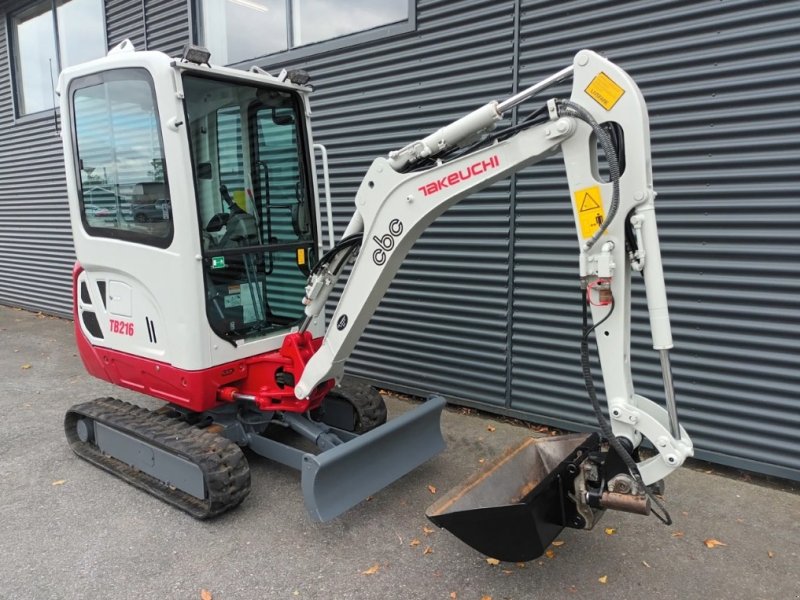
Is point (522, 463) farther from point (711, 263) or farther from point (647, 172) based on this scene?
point (711, 263)

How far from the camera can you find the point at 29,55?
959cm

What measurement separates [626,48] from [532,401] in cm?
284

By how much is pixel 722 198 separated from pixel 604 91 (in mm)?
1958

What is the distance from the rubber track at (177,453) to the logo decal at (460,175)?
6.41ft

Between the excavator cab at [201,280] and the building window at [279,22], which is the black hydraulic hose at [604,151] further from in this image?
the building window at [279,22]

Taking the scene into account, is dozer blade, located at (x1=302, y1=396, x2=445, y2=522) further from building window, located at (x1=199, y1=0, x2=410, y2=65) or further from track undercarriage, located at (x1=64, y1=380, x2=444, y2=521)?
building window, located at (x1=199, y1=0, x2=410, y2=65)

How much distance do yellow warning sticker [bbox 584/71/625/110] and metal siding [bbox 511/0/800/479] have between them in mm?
1873

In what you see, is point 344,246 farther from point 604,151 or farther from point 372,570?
point 372,570

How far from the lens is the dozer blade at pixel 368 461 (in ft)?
10.1

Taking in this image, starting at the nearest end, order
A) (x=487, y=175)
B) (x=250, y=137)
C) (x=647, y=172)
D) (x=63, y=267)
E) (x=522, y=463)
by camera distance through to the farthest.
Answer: (x=647, y=172) → (x=487, y=175) → (x=522, y=463) → (x=250, y=137) → (x=63, y=267)

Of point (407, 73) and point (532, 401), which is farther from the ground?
point (407, 73)

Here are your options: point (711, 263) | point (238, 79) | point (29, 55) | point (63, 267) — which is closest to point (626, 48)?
point (711, 263)

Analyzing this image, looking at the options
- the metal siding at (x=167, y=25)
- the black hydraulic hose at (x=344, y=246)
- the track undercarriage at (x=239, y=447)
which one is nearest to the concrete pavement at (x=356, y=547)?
the track undercarriage at (x=239, y=447)

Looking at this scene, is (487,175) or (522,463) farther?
(522,463)
